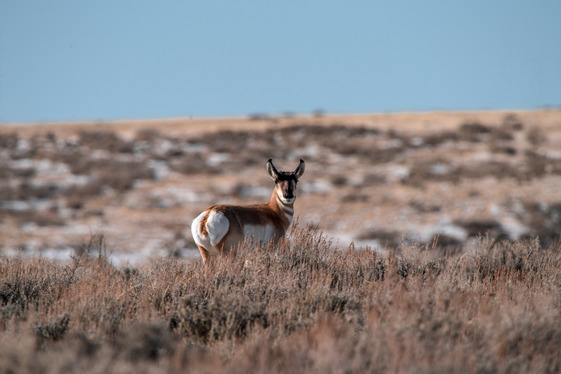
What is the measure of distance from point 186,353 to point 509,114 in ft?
139

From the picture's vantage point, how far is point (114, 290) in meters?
6.97

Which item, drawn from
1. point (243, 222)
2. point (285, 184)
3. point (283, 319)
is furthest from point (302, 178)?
point (283, 319)

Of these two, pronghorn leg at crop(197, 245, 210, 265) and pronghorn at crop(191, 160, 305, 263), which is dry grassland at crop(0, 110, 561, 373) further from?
pronghorn at crop(191, 160, 305, 263)

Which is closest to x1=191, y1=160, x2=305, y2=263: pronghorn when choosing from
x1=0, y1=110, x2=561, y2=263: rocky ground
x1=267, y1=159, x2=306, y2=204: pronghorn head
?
x1=267, y1=159, x2=306, y2=204: pronghorn head

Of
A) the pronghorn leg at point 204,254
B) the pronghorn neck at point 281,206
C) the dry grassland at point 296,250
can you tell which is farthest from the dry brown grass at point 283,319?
the pronghorn neck at point 281,206

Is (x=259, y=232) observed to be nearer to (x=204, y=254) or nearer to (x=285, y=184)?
(x=204, y=254)

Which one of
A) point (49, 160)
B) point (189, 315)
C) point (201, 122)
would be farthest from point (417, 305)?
point (201, 122)

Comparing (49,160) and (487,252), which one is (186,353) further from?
(49,160)

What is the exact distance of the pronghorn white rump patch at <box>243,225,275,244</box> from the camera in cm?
826

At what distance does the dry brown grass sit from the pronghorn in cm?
28

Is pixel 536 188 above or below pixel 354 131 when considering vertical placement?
below

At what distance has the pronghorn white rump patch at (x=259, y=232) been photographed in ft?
27.1

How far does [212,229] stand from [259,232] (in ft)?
2.99

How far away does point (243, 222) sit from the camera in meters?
8.23
